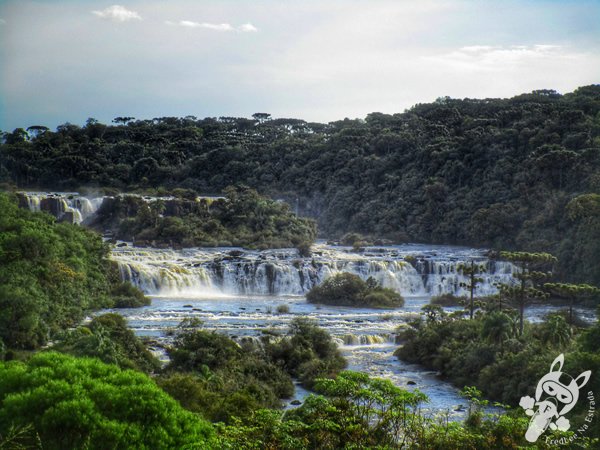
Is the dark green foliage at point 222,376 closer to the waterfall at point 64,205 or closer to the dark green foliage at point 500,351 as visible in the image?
the dark green foliage at point 500,351

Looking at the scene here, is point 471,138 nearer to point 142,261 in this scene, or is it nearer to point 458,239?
point 458,239

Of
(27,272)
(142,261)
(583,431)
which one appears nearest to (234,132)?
(142,261)

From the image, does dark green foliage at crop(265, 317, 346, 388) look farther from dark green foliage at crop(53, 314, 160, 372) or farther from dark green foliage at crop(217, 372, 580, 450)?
dark green foliage at crop(217, 372, 580, 450)

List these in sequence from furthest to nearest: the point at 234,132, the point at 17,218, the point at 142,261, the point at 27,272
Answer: the point at 234,132 < the point at 142,261 < the point at 17,218 < the point at 27,272

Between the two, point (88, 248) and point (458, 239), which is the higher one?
point (88, 248)

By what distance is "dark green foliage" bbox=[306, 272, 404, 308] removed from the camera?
38406 mm

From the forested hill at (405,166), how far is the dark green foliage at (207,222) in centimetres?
1146

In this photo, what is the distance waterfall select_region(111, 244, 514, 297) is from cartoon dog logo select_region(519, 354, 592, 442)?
22.8 metres

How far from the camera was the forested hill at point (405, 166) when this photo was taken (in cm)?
5525

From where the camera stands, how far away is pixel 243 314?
3316 cm

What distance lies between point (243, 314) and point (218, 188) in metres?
46.4

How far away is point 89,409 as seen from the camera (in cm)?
1048

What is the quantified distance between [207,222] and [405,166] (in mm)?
26955

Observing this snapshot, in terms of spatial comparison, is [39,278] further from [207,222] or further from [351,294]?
[207,222]
